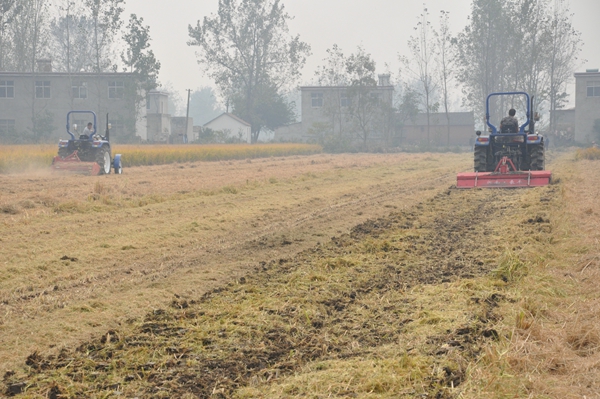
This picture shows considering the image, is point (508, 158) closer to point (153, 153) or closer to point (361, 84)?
point (153, 153)

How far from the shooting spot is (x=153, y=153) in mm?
35281

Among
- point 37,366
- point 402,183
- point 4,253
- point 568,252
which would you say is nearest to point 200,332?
point 37,366

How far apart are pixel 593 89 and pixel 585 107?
213cm

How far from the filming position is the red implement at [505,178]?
1807 cm

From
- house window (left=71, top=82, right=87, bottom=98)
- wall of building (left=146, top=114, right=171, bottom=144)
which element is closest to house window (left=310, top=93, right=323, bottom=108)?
wall of building (left=146, top=114, right=171, bottom=144)

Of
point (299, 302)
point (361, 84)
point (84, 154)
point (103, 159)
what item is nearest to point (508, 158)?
point (103, 159)

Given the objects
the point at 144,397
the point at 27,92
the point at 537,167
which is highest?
the point at 27,92

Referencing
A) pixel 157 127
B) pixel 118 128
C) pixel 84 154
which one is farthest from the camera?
pixel 157 127

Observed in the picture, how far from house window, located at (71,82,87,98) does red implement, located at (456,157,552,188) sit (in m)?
51.0

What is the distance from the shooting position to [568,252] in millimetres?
9227

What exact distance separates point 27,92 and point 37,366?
202 ft

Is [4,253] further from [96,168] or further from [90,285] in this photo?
[96,168]

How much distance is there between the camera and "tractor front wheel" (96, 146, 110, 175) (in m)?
24.1

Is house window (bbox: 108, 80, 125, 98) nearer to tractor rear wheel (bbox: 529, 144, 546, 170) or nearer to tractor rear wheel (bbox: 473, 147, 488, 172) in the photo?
tractor rear wheel (bbox: 473, 147, 488, 172)
